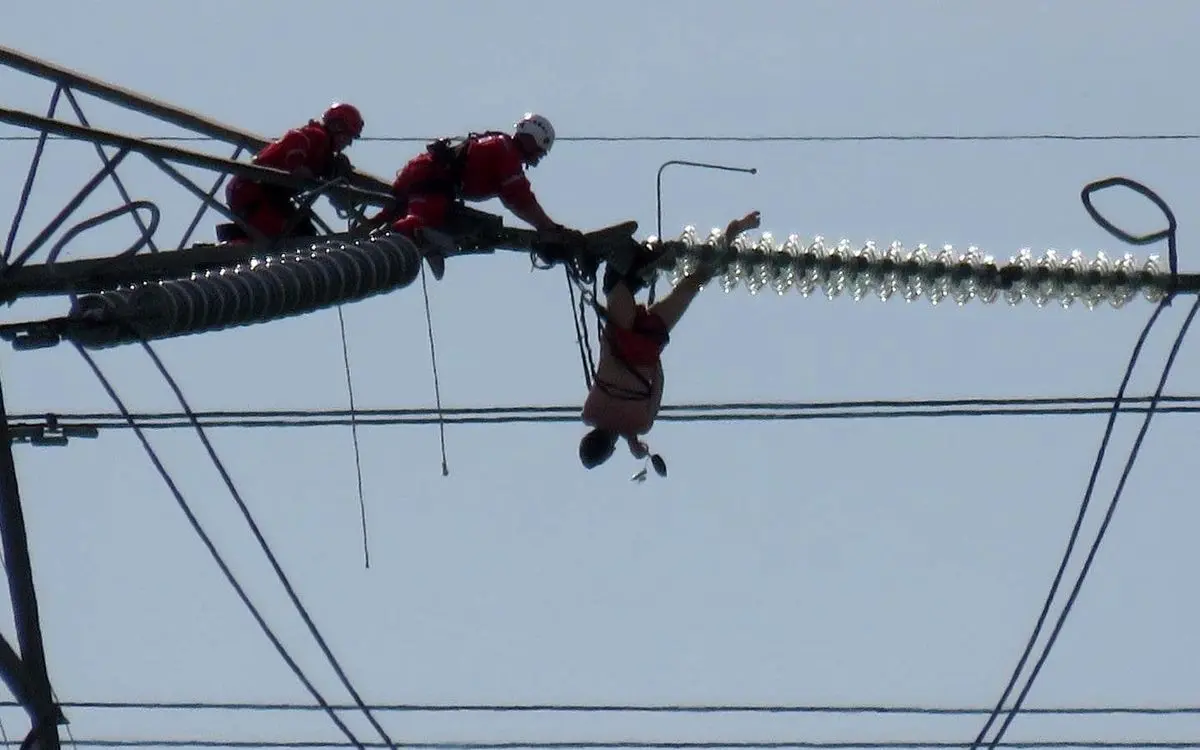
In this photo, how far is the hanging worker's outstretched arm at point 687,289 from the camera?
15852mm

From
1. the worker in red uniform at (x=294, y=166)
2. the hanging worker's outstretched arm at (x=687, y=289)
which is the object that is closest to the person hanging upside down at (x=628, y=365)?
the hanging worker's outstretched arm at (x=687, y=289)

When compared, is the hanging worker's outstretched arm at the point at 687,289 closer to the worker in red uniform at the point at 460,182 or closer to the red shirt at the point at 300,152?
the worker in red uniform at the point at 460,182

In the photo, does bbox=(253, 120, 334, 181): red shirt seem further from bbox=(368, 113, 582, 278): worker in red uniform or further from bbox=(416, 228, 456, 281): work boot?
bbox=(416, 228, 456, 281): work boot

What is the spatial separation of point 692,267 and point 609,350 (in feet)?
3.03

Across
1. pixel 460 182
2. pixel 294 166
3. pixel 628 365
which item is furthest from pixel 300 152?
pixel 628 365

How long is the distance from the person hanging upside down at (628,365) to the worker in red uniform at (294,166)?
5.91ft

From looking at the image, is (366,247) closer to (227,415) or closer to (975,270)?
(227,415)

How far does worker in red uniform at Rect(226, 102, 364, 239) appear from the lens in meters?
17.0

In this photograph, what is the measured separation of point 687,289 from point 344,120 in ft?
9.43

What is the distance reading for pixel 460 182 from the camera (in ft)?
55.4

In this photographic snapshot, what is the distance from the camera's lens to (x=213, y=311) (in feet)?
45.9

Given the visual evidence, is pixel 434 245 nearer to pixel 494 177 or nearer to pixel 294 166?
pixel 494 177

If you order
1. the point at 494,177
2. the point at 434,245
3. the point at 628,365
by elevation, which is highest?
the point at 494,177

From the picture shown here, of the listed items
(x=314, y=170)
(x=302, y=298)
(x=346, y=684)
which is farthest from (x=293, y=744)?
(x=314, y=170)
